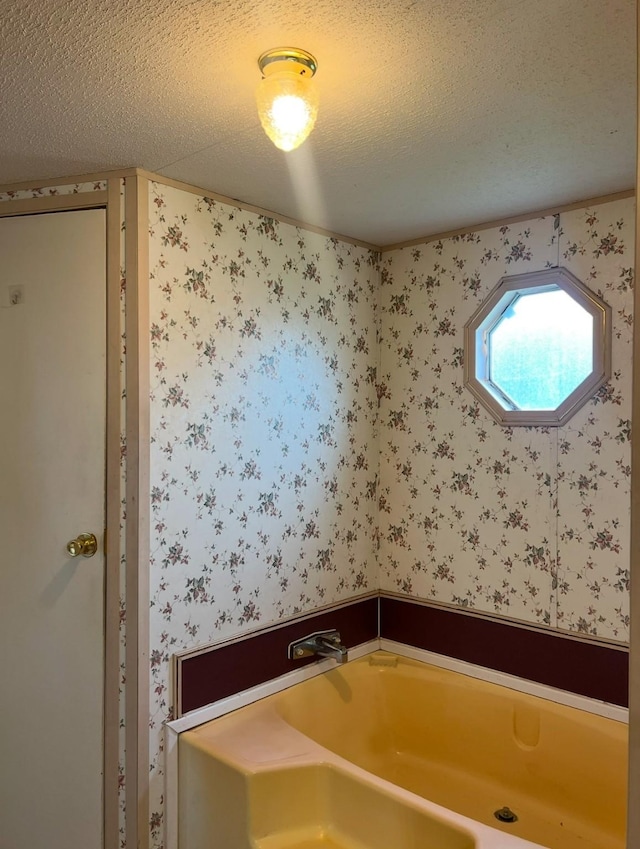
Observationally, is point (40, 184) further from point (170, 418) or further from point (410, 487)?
point (410, 487)

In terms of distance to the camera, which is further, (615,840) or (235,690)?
(235,690)

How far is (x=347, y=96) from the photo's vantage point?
4.35 feet

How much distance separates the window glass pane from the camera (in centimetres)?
203

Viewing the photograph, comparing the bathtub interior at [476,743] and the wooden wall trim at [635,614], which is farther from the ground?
the wooden wall trim at [635,614]

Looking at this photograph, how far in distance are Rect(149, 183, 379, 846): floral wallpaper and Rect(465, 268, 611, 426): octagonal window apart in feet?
1.54

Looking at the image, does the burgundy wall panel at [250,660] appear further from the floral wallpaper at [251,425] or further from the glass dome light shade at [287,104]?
the glass dome light shade at [287,104]

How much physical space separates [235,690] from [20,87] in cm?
170

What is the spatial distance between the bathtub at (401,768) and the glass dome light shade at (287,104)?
1499mm

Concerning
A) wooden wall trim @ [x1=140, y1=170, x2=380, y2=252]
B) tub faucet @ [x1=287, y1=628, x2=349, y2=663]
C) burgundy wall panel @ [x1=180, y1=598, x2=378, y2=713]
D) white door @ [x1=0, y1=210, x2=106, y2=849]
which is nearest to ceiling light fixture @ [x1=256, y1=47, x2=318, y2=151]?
wooden wall trim @ [x1=140, y1=170, x2=380, y2=252]

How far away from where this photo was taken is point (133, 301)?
1.72 m

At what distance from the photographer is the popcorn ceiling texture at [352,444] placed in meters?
1.83

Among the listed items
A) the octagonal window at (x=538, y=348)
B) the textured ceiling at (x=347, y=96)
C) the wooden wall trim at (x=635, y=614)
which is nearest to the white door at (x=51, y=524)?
the textured ceiling at (x=347, y=96)

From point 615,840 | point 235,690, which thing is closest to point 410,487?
point 235,690

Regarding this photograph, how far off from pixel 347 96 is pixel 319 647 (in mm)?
1696
